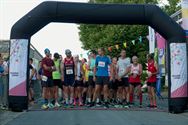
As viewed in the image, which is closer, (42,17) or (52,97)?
(42,17)

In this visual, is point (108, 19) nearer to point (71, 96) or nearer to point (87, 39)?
point (71, 96)

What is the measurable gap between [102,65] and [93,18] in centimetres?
179

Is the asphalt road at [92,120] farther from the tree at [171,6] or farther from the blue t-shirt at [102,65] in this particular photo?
the tree at [171,6]

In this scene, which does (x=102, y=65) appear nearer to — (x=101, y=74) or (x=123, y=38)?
(x=101, y=74)

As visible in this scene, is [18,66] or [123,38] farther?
[123,38]

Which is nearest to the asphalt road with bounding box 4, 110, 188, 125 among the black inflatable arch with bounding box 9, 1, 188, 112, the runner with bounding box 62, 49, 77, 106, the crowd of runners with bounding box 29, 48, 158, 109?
the black inflatable arch with bounding box 9, 1, 188, 112

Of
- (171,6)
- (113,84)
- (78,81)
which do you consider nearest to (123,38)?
(171,6)

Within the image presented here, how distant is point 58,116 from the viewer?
39.2ft

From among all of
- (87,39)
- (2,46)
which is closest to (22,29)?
(2,46)

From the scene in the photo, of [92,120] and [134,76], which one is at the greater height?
[134,76]

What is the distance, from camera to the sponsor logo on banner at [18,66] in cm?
1377

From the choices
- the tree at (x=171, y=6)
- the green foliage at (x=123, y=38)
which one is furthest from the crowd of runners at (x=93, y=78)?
the tree at (x=171, y=6)

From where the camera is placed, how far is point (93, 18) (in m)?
14.0

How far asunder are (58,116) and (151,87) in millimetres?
4093
